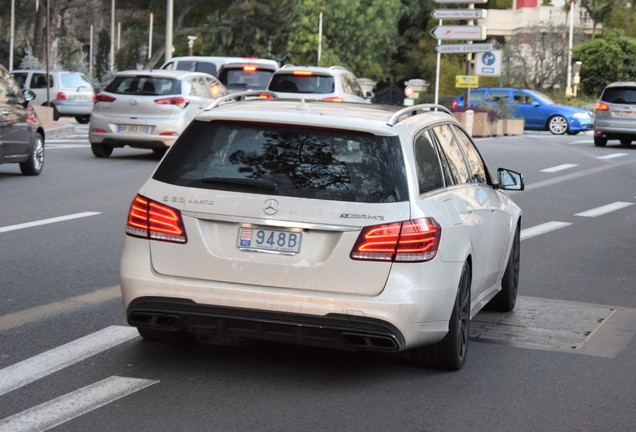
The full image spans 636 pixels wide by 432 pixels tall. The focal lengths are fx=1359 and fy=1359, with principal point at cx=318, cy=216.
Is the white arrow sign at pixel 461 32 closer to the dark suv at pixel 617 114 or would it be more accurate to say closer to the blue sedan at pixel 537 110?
the blue sedan at pixel 537 110

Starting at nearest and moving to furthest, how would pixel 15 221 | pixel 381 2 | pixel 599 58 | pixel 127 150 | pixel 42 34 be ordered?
pixel 15 221
pixel 127 150
pixel 42 34
pixel 599 58
pixel 381 2

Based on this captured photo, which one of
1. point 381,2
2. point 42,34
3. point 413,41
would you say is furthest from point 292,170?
point 413,41

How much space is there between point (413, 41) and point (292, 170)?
331ft

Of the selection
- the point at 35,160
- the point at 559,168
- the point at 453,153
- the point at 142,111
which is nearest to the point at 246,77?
the point at 142,111

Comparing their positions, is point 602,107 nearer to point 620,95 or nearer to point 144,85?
point 620,95

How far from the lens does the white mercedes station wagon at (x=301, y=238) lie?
6.56 meters

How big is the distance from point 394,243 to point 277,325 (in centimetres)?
69

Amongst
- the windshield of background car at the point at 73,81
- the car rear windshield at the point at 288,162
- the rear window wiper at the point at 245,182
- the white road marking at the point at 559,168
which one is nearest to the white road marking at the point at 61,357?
the car rear windshield at the point at 288,162

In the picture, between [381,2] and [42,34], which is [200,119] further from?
[381,2]

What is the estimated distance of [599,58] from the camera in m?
70.1

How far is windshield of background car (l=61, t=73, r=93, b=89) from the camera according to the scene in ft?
135

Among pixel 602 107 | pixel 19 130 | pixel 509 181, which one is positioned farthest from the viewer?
pixel 602 107

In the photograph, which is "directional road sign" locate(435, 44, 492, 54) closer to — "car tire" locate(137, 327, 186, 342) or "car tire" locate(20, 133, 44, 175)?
"car tire" locate(20, 133, 44, 175)

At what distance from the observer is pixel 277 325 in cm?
658
